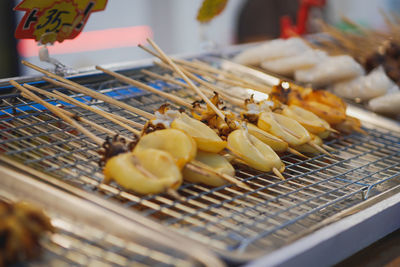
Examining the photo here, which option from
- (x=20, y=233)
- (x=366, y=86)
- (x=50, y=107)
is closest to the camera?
(x=20, y=233)

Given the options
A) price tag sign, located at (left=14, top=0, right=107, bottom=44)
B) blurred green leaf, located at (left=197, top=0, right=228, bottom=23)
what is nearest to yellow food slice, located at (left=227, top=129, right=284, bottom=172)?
price tag sign, located at (left=14, top=0, right=107, bottom=44)

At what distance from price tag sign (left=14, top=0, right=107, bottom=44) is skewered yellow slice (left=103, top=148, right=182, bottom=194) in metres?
0.96

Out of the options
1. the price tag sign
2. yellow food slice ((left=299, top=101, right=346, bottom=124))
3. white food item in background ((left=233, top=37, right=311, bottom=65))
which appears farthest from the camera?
white food item in background ((left=233, top=37, right=311, bottom=65))

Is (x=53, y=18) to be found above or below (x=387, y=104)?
above

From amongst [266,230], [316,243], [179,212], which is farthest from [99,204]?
[316,243]

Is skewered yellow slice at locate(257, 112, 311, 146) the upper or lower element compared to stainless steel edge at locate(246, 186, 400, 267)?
upper

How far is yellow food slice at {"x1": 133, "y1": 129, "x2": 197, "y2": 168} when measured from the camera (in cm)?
159

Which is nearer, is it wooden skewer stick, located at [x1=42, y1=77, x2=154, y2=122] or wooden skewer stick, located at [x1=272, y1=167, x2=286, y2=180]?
wooden skewer stick, located at [x1=272, y1=167, x2=286, y2=180]

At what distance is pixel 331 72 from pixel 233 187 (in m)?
1.54

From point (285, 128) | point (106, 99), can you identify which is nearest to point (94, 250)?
point (106, 99)

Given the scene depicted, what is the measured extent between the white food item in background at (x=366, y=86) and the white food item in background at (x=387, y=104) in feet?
Answer: 0.39

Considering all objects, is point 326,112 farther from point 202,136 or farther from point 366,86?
point 202,136

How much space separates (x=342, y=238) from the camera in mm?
1409

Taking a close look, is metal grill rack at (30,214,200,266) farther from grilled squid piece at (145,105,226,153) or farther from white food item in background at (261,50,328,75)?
white food item in background at (261,50,328,75)
